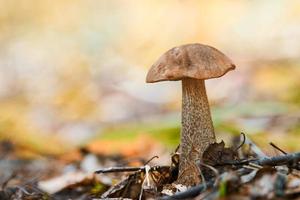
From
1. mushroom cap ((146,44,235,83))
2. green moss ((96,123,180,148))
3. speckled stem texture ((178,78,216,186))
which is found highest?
mushroom cap ((146,44,235,83))

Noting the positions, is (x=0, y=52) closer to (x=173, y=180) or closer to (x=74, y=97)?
(x=74, y=97)

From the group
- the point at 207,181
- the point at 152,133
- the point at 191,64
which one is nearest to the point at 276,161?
the point at 207,181

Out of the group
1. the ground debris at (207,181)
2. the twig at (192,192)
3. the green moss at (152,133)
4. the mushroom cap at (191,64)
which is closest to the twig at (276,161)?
the ground debris at (207,181)

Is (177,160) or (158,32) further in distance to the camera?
(158,32)

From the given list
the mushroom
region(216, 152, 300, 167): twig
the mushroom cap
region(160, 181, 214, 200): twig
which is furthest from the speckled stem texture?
region(160, 181, 214, 200): twig

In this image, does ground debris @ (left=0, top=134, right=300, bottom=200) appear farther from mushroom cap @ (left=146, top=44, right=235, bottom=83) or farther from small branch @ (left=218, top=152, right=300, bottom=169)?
mushroom cap @ (left=146, top=44, right=235, bottom=83)

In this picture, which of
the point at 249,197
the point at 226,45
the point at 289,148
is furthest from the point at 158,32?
the point at 249,197

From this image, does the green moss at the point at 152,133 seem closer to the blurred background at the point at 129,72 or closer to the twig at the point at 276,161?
the blurred background at the point at 129,72
